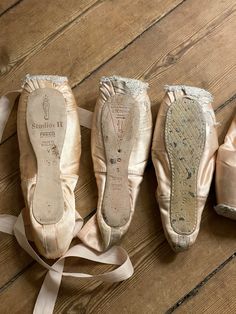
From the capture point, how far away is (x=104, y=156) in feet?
3.08

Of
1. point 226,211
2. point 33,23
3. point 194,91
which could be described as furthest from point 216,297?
point 33,23

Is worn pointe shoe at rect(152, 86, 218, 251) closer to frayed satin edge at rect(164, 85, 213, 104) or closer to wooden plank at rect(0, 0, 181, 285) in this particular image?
frayed satin edge at rect(164, 85, 213, 104)

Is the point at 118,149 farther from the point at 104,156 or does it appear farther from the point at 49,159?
the point at 49,159

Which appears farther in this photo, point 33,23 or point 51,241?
point 33,23

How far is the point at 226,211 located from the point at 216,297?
18 cm

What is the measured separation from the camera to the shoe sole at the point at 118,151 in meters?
0.92

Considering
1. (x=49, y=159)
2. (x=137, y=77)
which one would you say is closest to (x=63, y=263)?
(x=49, y=159)

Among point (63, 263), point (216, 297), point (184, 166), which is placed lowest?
point (216, 297)

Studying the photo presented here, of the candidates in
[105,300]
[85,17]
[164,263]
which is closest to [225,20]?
[85,17]

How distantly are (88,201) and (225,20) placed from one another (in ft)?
1.67

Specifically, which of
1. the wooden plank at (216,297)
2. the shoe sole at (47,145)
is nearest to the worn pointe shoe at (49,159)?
the shoe sole at (47,145)

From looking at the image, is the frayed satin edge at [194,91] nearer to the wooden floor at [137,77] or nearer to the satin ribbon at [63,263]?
the wooden floor at [137,77]

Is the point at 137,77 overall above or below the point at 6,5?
below

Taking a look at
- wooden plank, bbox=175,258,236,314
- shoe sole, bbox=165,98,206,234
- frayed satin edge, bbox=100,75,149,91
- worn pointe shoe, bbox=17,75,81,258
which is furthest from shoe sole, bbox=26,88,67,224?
wooden plank, bbox=175,258,236,314
